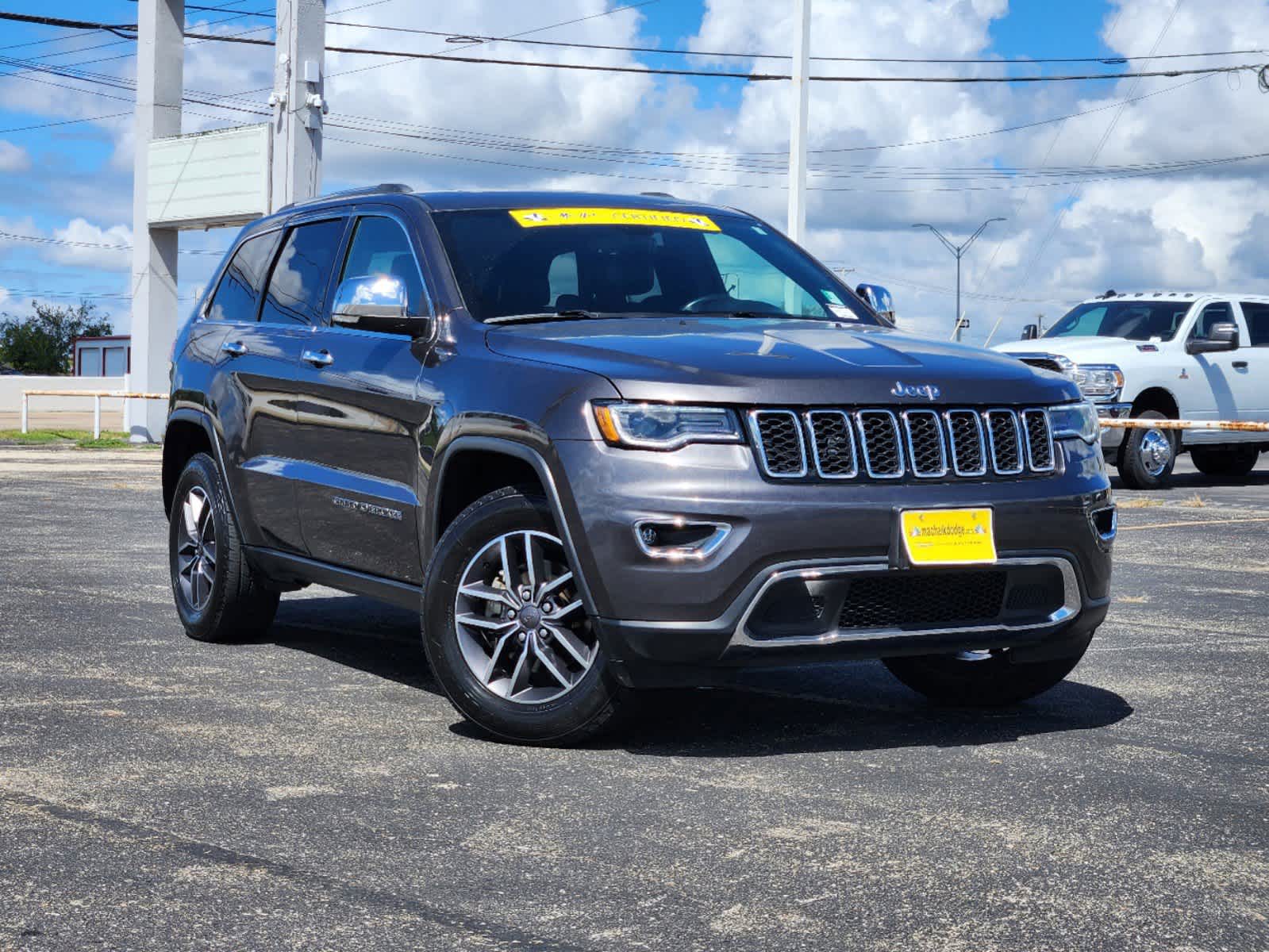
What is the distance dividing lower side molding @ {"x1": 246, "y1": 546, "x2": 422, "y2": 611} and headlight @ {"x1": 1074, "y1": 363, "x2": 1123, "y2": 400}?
1223 centimetres

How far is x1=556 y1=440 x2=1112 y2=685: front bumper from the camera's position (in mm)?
4902

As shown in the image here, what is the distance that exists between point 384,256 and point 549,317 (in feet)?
2.99

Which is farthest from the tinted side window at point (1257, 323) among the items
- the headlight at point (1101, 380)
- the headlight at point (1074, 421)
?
the headlight at point (1074, 421)

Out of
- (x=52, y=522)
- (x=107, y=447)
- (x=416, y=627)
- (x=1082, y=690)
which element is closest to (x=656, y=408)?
(x=1082, y=690)

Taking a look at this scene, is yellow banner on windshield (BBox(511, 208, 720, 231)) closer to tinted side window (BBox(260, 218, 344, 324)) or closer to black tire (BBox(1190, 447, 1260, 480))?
tinted side window (BBox(260, 218, 344, 324))

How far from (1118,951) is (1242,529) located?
35.4ft

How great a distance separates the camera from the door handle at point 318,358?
255 inches

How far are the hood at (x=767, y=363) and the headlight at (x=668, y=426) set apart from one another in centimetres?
4

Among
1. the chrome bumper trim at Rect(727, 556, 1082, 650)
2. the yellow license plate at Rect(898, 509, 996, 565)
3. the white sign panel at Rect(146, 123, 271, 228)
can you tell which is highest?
the white sign panel at Rect(146, 123, 271, 228)

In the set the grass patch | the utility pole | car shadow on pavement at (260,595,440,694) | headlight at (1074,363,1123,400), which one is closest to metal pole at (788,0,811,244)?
headlight at (1074,363,1123,400)

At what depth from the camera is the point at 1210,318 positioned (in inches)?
770

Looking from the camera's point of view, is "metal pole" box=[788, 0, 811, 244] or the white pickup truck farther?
"metal pole" box=[788, 0, 811, 244]

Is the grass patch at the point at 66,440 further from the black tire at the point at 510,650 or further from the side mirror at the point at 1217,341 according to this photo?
the black tire at the point at 510,650

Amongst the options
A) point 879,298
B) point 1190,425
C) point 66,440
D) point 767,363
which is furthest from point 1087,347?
point 66,440
